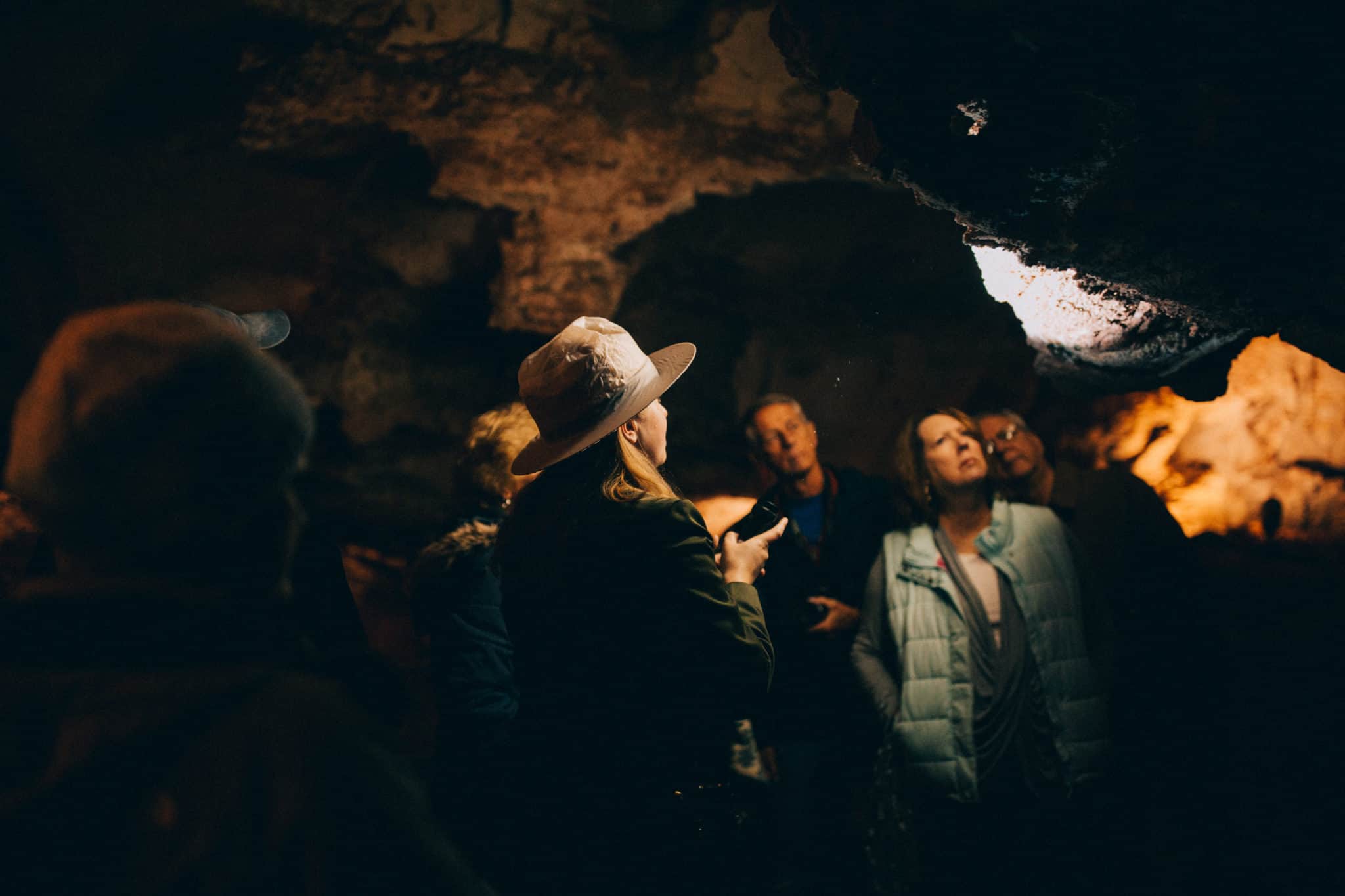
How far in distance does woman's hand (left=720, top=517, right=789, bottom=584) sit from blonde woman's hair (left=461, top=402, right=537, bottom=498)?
0.80 metres

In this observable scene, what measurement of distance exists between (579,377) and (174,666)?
3.54 feet

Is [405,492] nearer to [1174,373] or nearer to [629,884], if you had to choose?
[629,884]

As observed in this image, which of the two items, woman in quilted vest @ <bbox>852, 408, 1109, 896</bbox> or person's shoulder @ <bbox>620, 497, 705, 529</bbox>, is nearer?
person's shoulder @ <bbox>620, 497, 705, 529</bbox>

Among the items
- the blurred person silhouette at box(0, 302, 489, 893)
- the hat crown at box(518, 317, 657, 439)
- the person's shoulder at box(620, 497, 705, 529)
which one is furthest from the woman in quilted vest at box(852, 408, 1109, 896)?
the blurred person silhouette at box(0, 302, 489, 893)

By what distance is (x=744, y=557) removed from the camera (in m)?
1.81

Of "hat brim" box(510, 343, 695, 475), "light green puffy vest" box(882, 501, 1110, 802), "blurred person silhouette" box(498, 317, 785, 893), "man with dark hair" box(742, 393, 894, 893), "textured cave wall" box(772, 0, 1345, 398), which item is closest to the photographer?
"textured cave wall" box(772, 0, 1345, 398)

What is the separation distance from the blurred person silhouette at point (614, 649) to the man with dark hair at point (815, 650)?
3.98 feet

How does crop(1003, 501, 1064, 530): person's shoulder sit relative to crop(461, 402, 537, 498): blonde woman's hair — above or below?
above

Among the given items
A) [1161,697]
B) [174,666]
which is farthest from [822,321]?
[174,666]

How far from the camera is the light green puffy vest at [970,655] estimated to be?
2.53 m

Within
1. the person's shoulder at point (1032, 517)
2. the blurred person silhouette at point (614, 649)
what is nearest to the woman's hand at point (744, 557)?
the blurred person silhouette at point (614, 649)

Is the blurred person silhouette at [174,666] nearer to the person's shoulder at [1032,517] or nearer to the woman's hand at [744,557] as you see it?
the woman's hand at [744,557]

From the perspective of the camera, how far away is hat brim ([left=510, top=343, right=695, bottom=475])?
1714 mm

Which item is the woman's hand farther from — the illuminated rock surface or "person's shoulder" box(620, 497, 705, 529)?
the illuminated rock surface
